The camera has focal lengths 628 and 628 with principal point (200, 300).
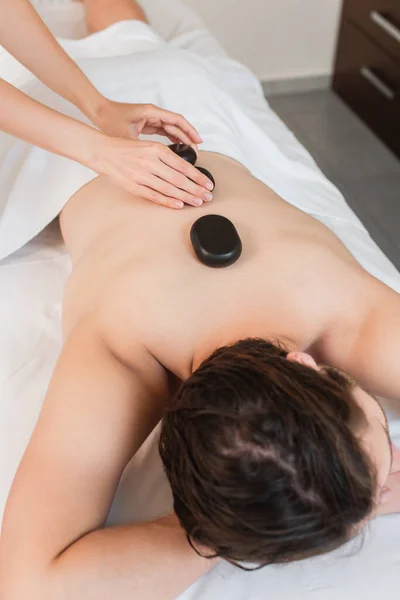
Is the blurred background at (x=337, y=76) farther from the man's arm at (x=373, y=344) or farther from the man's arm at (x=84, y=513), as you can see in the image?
the man's arm at (x=84, y=513)

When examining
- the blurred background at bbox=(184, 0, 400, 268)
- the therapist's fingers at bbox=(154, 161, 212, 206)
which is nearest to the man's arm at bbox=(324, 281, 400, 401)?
the therapist's fingers at bbox=(154, 161, 212, 206)

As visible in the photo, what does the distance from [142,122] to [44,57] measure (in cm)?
25

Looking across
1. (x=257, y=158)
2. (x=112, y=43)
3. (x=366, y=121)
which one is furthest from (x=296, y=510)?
(x=366, y=121)

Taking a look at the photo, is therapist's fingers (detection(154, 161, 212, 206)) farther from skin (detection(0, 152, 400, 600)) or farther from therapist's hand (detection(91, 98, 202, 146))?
therapist's hand (detection(91, 98, 202, 146))

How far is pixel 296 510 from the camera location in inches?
26.3

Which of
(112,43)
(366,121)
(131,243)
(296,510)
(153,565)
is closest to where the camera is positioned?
(296,510)

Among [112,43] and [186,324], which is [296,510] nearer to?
[186,324]

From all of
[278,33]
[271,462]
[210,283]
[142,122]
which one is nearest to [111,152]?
[142,122]

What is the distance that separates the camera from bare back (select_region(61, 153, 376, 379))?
0.88 m

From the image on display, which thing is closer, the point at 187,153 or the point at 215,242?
the point at 215,242

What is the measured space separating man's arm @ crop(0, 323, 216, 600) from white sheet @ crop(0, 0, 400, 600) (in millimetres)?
82

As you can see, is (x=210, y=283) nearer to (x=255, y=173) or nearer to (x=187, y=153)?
(x=187, y=153)

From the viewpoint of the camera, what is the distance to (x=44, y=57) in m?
1.23

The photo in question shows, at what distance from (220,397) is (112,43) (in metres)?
1.20
